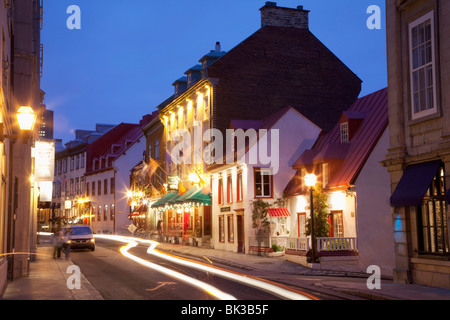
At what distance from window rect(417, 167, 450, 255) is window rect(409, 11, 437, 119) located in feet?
6.76

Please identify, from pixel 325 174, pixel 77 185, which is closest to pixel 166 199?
pixel 325 174

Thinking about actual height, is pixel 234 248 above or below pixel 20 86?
below

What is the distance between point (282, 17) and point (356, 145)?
17.0m

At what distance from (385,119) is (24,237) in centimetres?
1549

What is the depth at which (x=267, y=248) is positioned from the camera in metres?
30.5

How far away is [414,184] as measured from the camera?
16438mm

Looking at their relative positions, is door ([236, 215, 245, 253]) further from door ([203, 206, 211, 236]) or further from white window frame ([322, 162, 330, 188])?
→ white window frame ([322, 162, 330, 188])

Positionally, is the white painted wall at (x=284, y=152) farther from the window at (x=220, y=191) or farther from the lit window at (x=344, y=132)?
the window at (x=220, y=191)

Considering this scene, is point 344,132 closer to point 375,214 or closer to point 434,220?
point 375,214

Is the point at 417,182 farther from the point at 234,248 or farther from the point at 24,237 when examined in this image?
the point at 234,248

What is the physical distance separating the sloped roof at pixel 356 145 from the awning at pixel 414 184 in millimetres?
7629

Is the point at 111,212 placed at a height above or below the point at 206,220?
above

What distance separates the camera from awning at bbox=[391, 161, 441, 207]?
15875 mm
